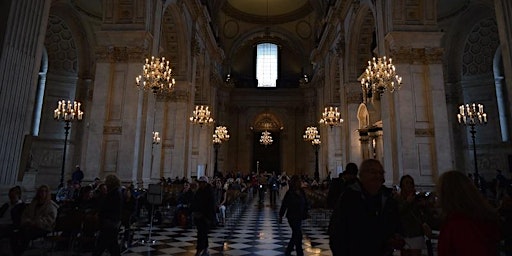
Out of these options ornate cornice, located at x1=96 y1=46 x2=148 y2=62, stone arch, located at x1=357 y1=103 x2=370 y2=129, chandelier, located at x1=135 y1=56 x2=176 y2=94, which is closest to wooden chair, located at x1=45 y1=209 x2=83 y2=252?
chandelier, located at x1=135 y1=56 x2=176 y2=94

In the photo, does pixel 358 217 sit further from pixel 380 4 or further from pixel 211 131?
pixel 211 131

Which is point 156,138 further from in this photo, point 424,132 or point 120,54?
point 424,132

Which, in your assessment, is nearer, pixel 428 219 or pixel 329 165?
pixel 428 219

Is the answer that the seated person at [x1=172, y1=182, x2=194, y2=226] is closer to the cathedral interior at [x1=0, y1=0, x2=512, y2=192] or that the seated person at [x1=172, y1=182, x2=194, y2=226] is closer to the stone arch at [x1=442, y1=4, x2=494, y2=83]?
the cathedral interior at [x1=0, y1=0, x2=512, y2=192]

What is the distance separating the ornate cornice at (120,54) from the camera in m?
11.4

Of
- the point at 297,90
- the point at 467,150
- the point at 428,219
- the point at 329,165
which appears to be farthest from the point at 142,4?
the point at 297,90

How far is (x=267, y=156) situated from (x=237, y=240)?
26081 mm

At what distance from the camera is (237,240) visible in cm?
766

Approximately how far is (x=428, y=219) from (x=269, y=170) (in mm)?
28523

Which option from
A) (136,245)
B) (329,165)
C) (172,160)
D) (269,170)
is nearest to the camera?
(136,245)

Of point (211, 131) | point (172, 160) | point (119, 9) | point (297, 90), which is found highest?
point (297, 90)

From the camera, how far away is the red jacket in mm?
1789

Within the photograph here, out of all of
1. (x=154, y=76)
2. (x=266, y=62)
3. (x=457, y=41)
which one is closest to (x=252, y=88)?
(x=266, y=62)

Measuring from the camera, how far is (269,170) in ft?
110
